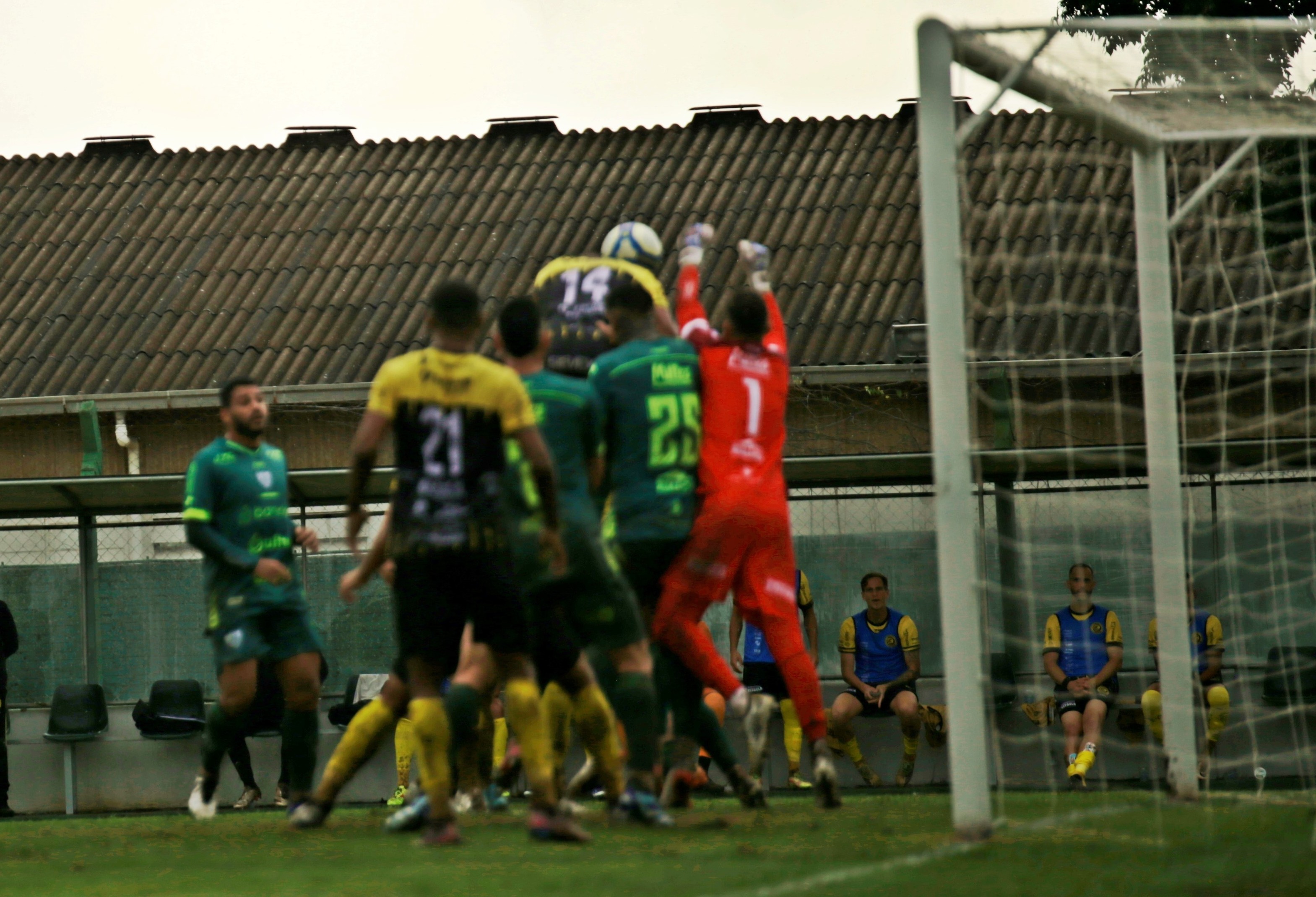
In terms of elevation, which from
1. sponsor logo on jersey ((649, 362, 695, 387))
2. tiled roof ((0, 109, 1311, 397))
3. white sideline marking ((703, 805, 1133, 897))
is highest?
tiled roof ((0, 109, 1311, 397))

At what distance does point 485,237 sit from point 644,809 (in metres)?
12.9

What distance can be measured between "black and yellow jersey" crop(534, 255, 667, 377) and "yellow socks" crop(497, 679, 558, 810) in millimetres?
2226

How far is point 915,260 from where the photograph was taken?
56.6 feet

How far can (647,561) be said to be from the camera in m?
7.31

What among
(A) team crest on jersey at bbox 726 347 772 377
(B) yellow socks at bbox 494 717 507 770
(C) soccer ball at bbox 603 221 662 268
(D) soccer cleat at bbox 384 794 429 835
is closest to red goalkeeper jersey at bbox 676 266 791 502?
(A) team crest on jersey at bbox 726 347 772 377

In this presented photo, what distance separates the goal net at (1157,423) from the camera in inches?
311

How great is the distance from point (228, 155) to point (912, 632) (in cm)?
1177

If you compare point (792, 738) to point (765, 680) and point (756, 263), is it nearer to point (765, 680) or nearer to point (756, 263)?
point (765, 680)

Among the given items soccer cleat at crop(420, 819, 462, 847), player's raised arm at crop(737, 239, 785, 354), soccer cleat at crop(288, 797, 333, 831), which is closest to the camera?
soccer cleat at crop(420, 819, 462, 847)

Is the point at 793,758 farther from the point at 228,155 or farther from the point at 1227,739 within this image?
the point at 228,155

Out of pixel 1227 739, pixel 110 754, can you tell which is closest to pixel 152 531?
pixel 110 754

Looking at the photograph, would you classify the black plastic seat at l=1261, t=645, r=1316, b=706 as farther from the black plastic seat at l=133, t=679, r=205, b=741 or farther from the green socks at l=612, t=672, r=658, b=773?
the black plastic seat at l=133, t=679, r=205, b=741

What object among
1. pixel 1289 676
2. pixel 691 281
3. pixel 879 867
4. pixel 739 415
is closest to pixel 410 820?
pixel 739 415

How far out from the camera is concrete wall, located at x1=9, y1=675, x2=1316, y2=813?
42.5ft
